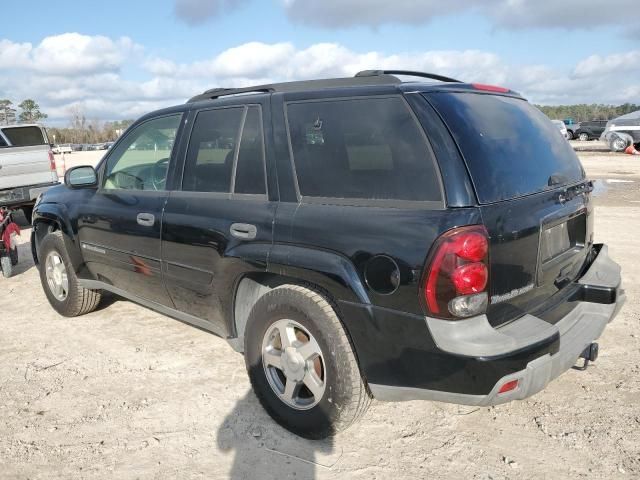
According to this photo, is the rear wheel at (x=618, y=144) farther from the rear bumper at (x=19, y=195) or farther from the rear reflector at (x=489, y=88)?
the rear reflector at (x=489, y=88)

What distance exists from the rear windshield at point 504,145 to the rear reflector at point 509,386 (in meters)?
0.82

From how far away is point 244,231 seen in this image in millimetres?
3145

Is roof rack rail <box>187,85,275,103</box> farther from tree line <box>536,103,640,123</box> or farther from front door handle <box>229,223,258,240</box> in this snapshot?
tree line <box>536,103,640,123</box>

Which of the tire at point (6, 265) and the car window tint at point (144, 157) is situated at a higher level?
the car window tint at point (144, 157)

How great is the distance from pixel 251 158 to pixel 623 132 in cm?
2429

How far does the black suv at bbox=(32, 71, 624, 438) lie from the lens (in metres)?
2.47

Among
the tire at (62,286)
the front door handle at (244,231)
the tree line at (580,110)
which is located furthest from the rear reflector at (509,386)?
the tree line at (580,110)

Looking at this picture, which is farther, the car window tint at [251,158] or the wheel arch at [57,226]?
the wheel arch at [57,226]

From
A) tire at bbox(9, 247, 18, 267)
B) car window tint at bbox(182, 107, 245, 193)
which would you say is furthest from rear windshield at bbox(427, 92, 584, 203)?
tire at bbox(9, 247, 18, 267)

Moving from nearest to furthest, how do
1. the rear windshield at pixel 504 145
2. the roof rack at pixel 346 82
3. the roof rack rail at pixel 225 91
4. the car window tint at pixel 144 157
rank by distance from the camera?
the rear windshield at pixel 504 145 → the roof rack at pixel 346 82 → the roof rack rail at pixel 225 91 → the car window tint at pixel 144 157

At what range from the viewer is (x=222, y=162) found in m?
3.48

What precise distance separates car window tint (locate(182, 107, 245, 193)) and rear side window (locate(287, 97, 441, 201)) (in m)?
0.49

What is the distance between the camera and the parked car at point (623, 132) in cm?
2291

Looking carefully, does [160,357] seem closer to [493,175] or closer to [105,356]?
[105,356]
